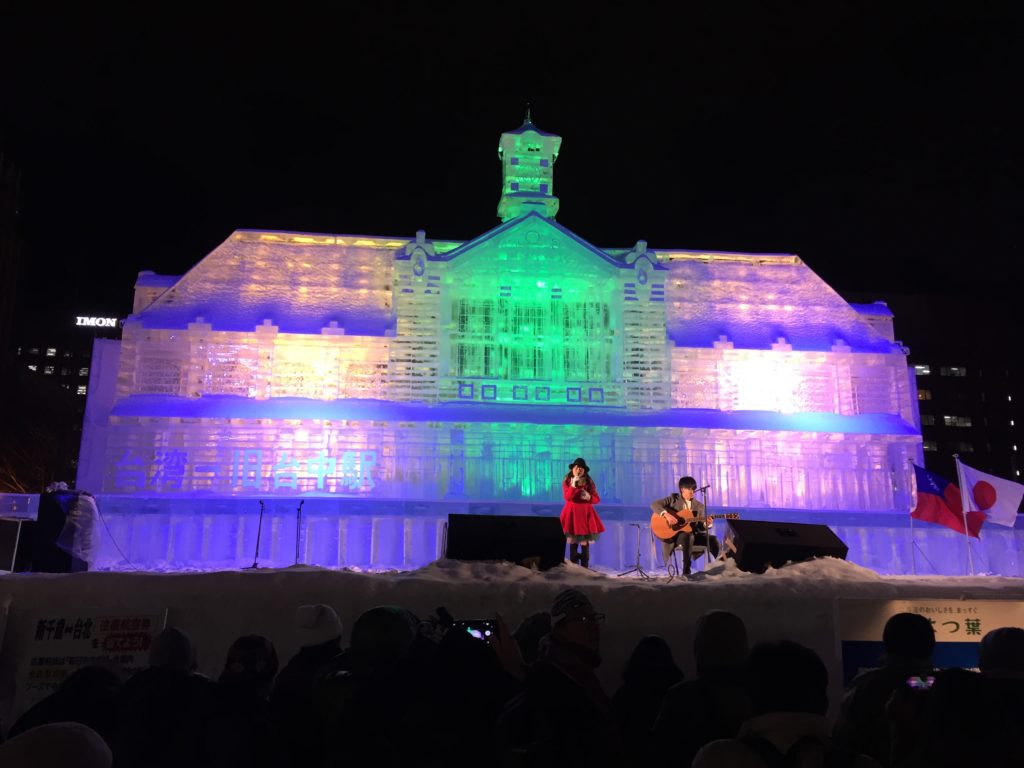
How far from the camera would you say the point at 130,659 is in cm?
1053

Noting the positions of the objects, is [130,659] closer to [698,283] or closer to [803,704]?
[803,704]

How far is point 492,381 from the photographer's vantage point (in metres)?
26.5

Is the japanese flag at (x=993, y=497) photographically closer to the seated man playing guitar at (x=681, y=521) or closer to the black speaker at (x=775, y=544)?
the black speaker at (x=775, y=544)

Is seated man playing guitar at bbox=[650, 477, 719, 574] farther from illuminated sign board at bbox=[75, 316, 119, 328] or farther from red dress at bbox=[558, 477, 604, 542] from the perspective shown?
illuminated sign board at bbox=[75, 316, 119, 328]

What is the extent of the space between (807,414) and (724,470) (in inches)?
130

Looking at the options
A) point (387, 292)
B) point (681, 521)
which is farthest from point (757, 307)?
point (681, 521)

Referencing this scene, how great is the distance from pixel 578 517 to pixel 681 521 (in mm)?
2351

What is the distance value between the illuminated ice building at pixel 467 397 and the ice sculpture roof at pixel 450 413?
0.07 meters

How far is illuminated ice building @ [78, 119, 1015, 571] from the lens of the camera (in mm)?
23953

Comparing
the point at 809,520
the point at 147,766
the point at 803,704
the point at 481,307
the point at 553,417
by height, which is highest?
the point at 481,307

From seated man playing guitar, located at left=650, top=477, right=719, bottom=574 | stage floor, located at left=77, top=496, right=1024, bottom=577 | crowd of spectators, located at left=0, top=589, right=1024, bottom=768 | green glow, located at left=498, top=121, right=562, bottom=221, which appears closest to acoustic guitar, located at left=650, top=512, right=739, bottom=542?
seated man playing guitar, located at left=650, top=477, right=719, bottom=574

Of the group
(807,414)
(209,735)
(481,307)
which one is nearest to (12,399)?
(481,307)

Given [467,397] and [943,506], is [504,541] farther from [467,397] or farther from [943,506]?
[943,506]

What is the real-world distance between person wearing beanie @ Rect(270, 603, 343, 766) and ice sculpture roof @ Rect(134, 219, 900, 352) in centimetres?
1988
